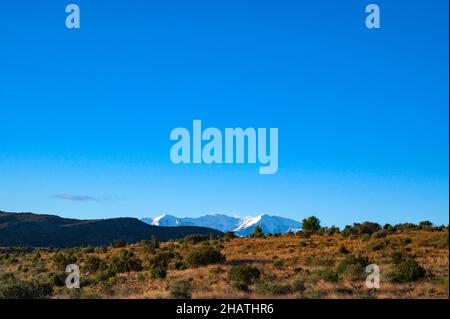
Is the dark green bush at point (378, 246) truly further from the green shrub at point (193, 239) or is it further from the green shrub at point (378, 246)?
the green shrub at point (193, 239)

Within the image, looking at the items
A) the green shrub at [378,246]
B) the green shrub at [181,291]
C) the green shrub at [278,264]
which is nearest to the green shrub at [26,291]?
the green shrub at [181,291]

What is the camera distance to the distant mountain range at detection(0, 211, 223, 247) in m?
139

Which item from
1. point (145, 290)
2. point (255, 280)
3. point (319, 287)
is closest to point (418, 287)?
point (319, 287)

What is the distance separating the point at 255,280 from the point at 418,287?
7.83 m

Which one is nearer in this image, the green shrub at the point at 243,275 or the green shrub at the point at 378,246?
the green shrub at the point at 243,275

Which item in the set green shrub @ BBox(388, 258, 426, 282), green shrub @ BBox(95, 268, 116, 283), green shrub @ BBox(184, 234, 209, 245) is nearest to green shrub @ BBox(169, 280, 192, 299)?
green shrub @ BBox(95, 268, 116, 283)

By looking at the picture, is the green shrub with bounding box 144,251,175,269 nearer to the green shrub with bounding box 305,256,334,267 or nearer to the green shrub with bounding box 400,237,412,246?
the green shrub with bounding box 305,256,334,267

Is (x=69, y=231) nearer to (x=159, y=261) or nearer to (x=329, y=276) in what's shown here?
(x=159, y=261)

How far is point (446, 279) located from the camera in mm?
22859

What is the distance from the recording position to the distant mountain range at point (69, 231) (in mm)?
138625

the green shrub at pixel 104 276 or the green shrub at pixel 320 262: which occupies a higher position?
the green shrub at pixel 320 262
